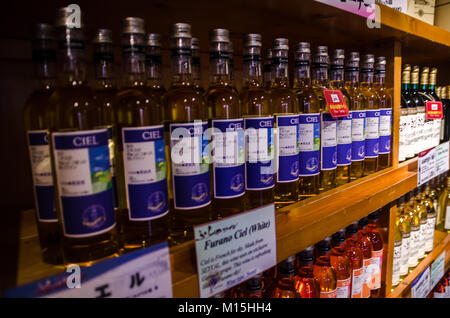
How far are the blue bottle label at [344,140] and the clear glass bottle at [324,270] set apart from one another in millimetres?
252

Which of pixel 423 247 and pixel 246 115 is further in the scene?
pixel 423 247

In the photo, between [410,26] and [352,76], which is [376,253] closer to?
[352,76]

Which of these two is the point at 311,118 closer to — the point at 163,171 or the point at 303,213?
the point at 303,213

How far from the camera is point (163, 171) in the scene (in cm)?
57

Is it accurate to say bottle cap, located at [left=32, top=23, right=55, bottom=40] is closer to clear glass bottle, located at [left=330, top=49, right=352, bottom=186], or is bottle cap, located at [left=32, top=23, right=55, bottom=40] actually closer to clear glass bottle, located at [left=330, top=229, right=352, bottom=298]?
clear glass bottle, located at [left=330, top=49, right=352, bottom=186]

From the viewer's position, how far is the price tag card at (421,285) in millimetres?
1405

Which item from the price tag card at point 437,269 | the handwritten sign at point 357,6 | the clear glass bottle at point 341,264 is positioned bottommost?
the price tag card at point 437,269

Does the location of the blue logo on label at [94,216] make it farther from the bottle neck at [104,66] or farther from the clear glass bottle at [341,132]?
the clear glass bottle at [341,132]

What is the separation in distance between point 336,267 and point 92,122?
92 cm

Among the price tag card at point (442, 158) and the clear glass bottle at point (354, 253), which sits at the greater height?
the price tag card at point (442, 158)

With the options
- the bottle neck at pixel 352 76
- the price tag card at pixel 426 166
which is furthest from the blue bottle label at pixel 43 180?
the price tag card at pixel 426 166

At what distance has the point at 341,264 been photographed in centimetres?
108
